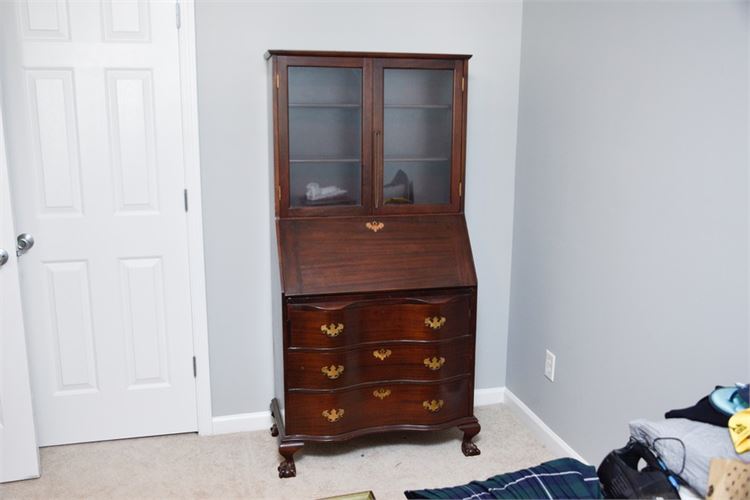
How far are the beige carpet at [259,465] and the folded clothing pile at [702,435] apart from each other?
1.37 metres

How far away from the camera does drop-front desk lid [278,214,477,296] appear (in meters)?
2.65

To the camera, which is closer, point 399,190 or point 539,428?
point 399,190

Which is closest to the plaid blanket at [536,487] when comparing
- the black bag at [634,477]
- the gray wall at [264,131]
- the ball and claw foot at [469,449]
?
the black bag at [634,477]

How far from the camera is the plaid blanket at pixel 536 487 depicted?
1.43 meters

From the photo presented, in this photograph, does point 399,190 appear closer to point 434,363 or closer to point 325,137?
point 325,137

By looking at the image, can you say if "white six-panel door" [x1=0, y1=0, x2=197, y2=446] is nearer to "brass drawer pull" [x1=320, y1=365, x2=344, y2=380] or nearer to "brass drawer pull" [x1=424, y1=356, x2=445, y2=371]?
"brass drawer pull" [x1=320, y1=365, x2=344, y2=380]

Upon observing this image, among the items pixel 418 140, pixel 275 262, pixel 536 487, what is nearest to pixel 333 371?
pixel 275 262

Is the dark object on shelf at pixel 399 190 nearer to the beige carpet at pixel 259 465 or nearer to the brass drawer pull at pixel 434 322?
the brass drawer pull at pixel 434 322

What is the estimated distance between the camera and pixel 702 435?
1438 mm

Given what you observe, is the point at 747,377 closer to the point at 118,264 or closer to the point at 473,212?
the point at 473,212

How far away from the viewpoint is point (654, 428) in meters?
1.47

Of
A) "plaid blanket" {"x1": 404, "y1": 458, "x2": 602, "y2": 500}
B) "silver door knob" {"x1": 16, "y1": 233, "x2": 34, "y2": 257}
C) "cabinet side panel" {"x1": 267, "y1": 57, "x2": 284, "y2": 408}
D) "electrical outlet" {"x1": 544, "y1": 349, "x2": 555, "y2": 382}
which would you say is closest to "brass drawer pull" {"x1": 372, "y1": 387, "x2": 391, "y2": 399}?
"cabinet side panel" {"x1": 267, "y1": 57, "x2": 284, "y2": 408}

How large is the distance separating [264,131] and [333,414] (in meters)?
1.25

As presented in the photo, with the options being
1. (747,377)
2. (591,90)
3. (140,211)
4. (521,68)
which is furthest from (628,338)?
(140,211)
